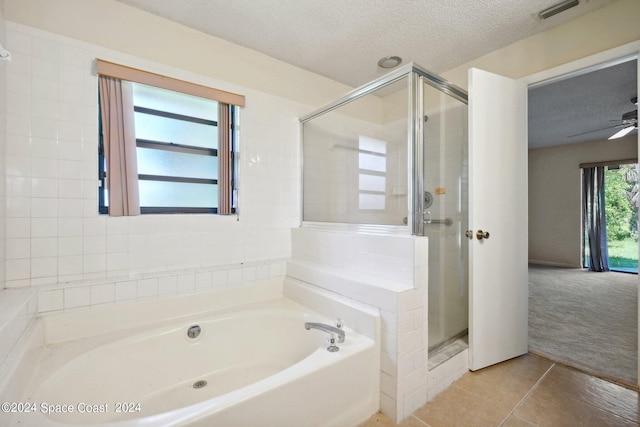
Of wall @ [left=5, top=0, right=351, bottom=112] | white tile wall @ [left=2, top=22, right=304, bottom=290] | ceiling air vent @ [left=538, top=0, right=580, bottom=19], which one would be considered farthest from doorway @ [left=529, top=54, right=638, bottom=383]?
white tile wall @ [left=2, top=22, right=304, bottom=290]

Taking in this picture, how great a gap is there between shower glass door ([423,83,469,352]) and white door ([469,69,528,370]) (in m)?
0.15

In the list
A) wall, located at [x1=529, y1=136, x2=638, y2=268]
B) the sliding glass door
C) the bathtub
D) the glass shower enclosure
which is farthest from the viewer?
wall, located at [x1=529, y1=136, x2=638, y2=268]

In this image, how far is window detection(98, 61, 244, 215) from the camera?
5.74 feet

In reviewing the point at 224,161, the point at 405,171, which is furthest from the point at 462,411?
the point at 224,161

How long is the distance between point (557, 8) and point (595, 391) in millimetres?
2365

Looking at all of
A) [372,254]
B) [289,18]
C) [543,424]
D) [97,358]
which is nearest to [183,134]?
[289,18]

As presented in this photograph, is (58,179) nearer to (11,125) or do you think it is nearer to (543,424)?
(11,125)

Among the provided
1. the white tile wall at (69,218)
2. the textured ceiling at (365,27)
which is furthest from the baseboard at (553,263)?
the white tile wall at (69,218)

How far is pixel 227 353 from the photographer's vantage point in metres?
1.84

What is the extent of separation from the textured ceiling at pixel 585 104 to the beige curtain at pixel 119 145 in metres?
3.72

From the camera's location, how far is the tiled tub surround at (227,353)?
1125 millimetres

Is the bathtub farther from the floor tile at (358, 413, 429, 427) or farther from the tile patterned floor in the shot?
the tile patterned floor

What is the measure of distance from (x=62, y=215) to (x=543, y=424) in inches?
112

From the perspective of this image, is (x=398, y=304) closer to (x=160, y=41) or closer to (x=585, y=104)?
(x=160, y=41)
